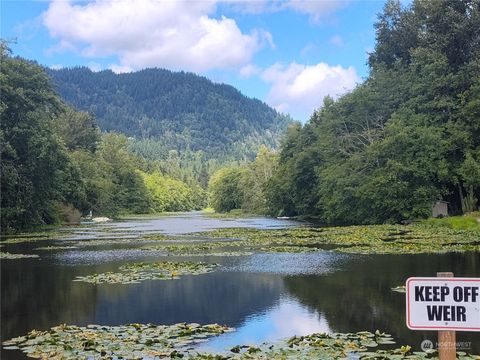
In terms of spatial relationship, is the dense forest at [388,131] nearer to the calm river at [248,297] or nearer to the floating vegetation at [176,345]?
the calm river at [248,297]

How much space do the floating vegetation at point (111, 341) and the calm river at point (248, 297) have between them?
1.56ft

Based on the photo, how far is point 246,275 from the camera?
→ 65.9 ft

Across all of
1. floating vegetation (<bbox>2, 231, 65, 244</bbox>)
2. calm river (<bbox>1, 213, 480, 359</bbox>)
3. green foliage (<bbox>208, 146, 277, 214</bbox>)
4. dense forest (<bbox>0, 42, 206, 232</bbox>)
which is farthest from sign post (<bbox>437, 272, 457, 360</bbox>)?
green foliage (<bbox>208, 146, 277, 214</bbox>)

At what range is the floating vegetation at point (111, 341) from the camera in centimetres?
1018

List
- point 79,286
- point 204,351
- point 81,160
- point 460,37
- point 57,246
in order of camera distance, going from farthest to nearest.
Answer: point 81,160, point 460,37, point 57,246, point 79,286, point 204,351

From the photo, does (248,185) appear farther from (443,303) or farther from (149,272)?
(443,303)

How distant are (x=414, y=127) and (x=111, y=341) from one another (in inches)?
1704

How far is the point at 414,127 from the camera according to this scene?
1959 inches

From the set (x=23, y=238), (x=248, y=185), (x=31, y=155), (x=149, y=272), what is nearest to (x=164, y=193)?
(x=248, y=185)

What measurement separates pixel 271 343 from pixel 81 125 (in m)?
103

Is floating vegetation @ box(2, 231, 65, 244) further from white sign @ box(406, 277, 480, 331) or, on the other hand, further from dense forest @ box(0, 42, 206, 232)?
white sign @ box(406, 277, 480, 331)

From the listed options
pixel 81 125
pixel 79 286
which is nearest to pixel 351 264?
pixel 79 286

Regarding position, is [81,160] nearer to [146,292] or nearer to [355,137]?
[355,137]

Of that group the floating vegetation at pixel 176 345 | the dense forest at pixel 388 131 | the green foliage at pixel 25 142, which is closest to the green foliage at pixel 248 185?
the dense forest at pixel 388 131
